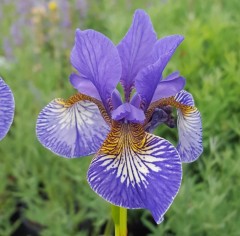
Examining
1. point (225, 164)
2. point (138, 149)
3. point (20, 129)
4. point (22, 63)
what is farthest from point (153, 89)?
point (22, 63)

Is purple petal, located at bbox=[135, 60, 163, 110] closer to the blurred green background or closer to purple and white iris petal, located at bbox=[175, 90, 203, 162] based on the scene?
purple and white iris petal, located at bbox=[175, 90, 203, 162]

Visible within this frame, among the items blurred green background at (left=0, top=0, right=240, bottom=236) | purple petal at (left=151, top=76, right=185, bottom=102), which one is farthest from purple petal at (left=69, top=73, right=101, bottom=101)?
blurred green background at (left=0, top=0, right=240, bottom=236)

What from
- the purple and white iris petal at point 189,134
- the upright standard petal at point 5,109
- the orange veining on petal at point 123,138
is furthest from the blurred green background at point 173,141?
the upright standard petal at point 5,109

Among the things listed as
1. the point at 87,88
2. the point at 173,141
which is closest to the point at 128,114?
the point at 87,88

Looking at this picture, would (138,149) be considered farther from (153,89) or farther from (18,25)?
(18,25)

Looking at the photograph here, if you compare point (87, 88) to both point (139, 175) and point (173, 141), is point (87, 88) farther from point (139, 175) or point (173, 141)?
point (173, 141)

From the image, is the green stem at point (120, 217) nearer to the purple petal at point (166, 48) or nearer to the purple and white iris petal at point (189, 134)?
the purple and white iris petal at point (189, 134)

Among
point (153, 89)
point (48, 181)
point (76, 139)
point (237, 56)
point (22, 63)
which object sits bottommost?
point (48, 181)

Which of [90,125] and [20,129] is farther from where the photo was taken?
[20,129]

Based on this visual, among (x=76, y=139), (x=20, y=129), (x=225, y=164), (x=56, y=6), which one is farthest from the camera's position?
(x=56, y=6)
